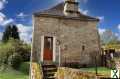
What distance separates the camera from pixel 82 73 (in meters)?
10.7

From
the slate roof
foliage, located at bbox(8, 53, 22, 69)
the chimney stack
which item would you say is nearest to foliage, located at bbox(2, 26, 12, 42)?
foliage, located at bbox(8, 53, 22, 69)

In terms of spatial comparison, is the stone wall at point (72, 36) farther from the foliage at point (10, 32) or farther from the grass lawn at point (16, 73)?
the foliage at point (10, 32)

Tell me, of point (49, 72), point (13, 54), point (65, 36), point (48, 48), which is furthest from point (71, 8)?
point (13, 54)

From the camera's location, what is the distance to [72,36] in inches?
902

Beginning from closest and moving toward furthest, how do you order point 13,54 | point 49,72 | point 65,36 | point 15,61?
point 49,72 < point 65,36 < point 15,61 < point 13,54

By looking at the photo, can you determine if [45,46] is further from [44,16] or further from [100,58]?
[100,58]

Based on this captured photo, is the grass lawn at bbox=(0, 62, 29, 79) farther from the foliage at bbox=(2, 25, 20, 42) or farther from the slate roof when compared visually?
the foliage at bbox=(2, 25, 20, 42)

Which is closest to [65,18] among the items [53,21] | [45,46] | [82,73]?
[53,21]

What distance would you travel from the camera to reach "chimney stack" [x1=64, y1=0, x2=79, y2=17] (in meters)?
23.2

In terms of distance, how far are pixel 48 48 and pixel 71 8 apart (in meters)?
3.83

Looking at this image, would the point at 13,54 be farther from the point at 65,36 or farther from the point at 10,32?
the point at 10,32

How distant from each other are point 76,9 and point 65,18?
4.75 feet

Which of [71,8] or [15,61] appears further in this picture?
[15,61]

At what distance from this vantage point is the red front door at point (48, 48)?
22.4 m
